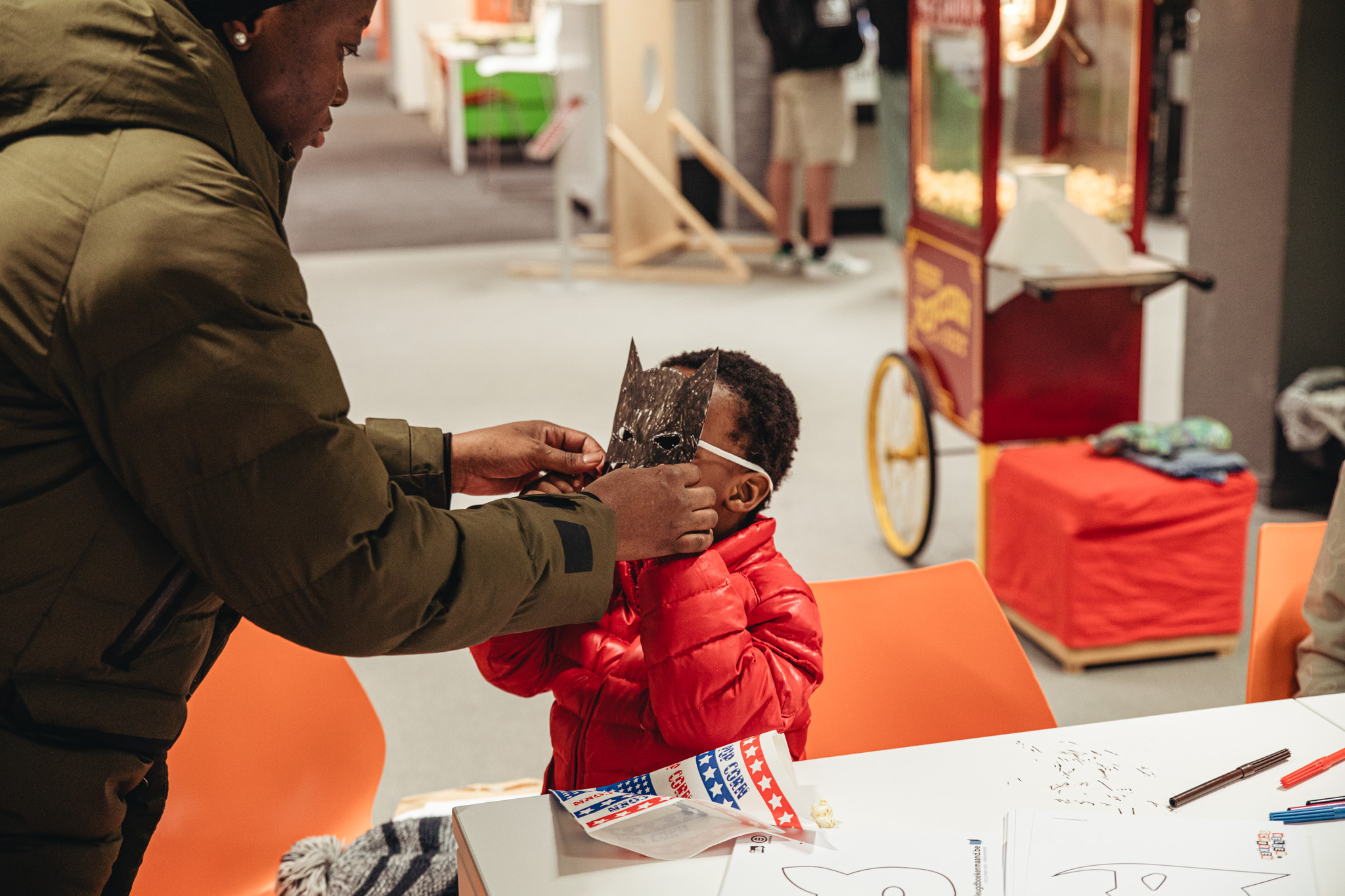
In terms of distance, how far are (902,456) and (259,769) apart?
7.13 ft

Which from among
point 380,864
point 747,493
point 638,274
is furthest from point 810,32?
point 380,864

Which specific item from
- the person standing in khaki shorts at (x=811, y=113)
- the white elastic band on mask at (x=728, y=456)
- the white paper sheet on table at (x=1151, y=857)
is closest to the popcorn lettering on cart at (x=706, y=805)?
the white paper sheet on table at (x=1151, y=857)

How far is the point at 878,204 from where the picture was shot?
845 centimetres

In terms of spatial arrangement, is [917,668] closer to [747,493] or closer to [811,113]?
[747,493]

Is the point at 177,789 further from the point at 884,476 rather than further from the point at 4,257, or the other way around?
the point at 884,476

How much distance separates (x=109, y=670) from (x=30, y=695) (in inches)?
2.2

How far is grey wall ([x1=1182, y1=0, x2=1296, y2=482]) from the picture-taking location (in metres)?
3.64

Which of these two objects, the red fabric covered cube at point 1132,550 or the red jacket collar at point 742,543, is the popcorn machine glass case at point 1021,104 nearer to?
the red fabric covered cube at point 1132,550

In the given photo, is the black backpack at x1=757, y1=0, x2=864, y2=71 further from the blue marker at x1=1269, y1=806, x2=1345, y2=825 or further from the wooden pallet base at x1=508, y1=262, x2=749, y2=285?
the blue marker at x1=1269, y1=806, x2=1345, y2=825

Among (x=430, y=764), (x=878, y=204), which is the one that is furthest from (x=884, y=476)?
(x=878, y=204)

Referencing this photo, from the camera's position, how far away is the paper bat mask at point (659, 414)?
1.23 meters

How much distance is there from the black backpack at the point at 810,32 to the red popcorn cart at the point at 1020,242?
3103 millimetres

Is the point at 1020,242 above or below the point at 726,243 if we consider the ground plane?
above

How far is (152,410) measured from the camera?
0.90 metres
